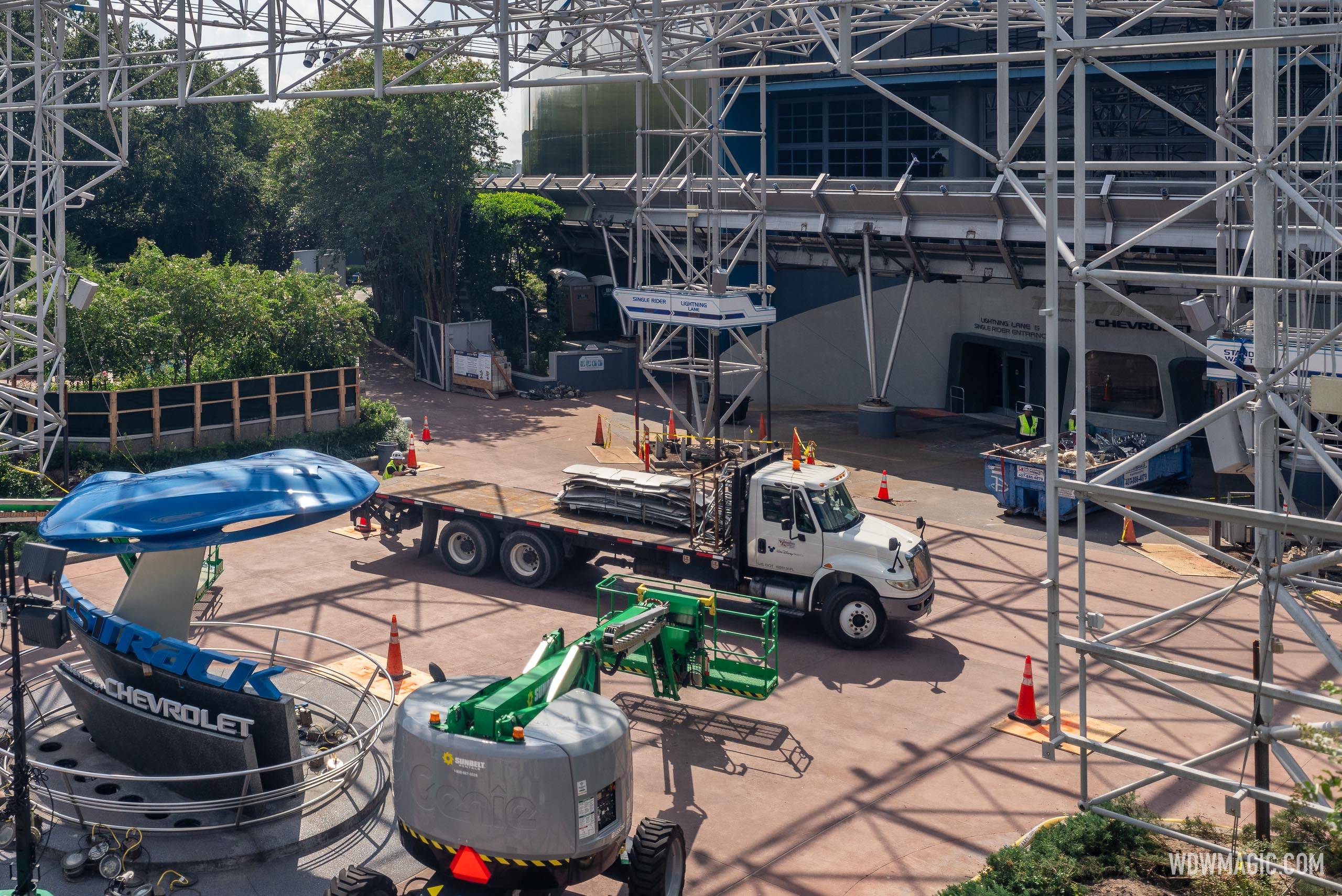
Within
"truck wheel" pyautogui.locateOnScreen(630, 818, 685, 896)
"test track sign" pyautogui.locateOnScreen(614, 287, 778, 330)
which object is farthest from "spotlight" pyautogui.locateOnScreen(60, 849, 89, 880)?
"test track sign" pyautogui.locateOnScreen(614, 287, 778, 330)

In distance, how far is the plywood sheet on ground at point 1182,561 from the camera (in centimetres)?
2173

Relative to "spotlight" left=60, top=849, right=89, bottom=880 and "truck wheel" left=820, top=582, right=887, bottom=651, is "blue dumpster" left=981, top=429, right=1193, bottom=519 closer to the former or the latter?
"truck wheel" left=820, top=582, right=887, bottom=651

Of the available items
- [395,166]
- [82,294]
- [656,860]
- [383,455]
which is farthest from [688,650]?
[395,166]

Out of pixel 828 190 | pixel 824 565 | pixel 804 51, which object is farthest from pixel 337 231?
pixel 824 565

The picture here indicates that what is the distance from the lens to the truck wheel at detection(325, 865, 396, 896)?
10.2 m

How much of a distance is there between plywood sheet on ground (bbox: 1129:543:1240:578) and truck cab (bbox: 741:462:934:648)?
6.30 metres

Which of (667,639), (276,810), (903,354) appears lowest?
(276,810)

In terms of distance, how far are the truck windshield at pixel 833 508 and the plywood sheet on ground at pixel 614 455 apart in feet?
40.0

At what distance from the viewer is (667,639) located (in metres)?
14.6

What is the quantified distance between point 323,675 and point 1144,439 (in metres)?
20.0

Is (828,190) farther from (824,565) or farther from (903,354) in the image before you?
(824,565)

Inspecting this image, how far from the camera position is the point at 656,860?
1066cm

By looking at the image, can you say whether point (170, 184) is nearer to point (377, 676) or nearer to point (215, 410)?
point (215, 410)

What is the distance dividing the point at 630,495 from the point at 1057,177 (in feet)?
28.0
